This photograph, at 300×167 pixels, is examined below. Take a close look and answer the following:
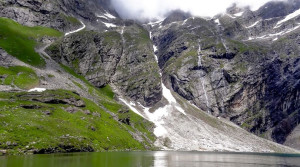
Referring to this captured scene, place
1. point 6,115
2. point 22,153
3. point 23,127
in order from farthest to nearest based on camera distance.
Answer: point 6,115
point 23,127
point 22,153

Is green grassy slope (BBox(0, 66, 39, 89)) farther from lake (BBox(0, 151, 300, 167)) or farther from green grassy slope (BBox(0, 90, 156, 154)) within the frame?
lake (BBox(0, 151, 300, 167))

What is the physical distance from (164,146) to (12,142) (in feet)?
318

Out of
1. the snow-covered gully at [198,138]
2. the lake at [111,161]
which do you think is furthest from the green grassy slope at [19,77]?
the lake at [111,161]

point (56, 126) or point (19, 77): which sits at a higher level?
point (19, 77)

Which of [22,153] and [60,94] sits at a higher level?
[60,94]

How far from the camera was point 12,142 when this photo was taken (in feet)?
261

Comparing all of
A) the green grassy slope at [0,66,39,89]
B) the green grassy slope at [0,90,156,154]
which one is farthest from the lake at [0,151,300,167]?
the green grassy slope at [0,66,39,89]

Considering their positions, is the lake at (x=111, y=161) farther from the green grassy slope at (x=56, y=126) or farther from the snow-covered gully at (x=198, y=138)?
the snow-covered gully at (x=198, y=138)

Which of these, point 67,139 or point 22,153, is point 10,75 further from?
point 22,153

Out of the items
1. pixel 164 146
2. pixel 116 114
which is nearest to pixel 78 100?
pixel 116 114

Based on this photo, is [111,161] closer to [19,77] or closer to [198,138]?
[198,138]

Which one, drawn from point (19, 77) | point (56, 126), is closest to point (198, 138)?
point (56, 126)

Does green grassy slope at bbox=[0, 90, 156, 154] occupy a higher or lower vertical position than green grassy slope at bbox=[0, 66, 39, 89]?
lower

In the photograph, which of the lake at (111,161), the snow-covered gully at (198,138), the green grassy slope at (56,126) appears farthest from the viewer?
the snow-covered gully at (198,138)
